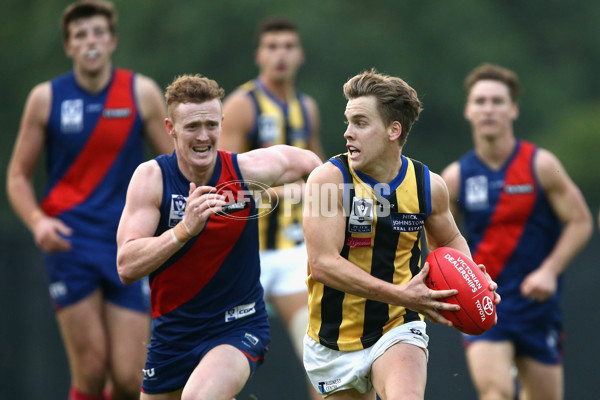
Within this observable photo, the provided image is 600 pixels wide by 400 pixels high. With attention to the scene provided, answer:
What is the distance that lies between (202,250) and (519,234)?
309 cm

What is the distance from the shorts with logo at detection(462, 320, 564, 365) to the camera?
721cm

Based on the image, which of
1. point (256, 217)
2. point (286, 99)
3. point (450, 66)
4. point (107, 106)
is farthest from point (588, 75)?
point (256, 217)

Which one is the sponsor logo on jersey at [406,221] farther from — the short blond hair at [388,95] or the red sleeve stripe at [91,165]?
the red sleeve stripe at [91,165]

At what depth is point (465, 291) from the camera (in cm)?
473

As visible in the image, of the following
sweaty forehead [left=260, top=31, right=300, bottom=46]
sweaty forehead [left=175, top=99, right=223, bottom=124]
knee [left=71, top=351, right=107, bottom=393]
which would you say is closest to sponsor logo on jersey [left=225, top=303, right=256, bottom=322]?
sweaty forehead [left=175, top=99, right=223, bottom=124]

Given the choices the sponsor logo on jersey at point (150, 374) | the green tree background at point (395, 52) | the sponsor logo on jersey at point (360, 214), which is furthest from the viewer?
the green tree background at point (395, 52)

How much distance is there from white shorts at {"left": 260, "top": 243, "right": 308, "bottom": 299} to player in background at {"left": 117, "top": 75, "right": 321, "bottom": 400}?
223 centimetres

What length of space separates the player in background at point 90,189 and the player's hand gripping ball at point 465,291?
296 centimetres

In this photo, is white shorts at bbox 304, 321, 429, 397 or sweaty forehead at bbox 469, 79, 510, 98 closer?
white shorts at bbox 304, 321, 429, 397

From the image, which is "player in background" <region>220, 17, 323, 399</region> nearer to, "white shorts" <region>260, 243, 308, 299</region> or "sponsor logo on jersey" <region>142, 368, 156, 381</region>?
"white shorts" <region>260, 243, 308, 299</region>

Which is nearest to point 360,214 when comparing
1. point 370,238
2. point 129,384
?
point 370,238

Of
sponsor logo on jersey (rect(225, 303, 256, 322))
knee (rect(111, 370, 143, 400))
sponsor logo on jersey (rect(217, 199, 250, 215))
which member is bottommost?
knee (rect(111, 370, 143, 400))

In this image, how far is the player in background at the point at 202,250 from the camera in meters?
5.09

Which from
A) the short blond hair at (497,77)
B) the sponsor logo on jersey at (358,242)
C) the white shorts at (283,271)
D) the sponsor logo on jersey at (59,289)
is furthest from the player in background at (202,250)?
the short blond hair at (497,77)
